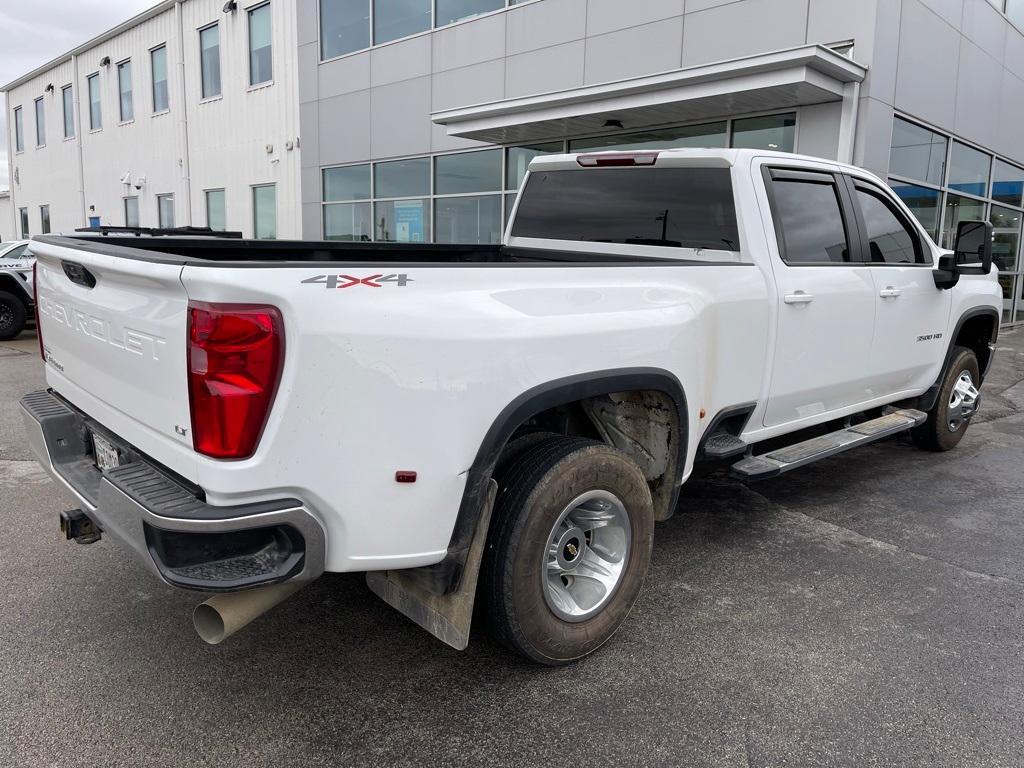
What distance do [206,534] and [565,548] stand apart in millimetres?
1351

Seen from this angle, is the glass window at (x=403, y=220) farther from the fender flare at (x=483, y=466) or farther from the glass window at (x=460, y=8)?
the fender flare at (x=483, y=466)

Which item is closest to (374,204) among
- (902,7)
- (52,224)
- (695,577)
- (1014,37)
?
(902,7)

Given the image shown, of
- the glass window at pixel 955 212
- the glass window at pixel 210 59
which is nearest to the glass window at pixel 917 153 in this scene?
the glass window at pixel 955 212

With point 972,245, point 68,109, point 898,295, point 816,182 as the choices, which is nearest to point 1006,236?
point 972,245

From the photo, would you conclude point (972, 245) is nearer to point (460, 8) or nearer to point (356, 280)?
point (356, 280)

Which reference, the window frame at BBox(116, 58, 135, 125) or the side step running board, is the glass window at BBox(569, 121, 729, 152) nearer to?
the side step running board

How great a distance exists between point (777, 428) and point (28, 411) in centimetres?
351

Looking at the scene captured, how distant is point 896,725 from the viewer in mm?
2629

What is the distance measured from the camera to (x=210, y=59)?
63.2 ft

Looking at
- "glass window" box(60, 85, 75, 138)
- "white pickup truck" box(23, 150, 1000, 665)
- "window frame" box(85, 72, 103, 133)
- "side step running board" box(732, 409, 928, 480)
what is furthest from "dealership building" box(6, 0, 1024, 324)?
"white pickup truck" box(23, 150, 1000, 665)

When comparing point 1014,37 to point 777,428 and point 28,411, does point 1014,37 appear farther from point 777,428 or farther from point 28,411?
point 28,411

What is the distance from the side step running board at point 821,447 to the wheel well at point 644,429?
611 mm

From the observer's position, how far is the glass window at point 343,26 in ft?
48.4

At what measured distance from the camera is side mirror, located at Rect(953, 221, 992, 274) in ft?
16.6
